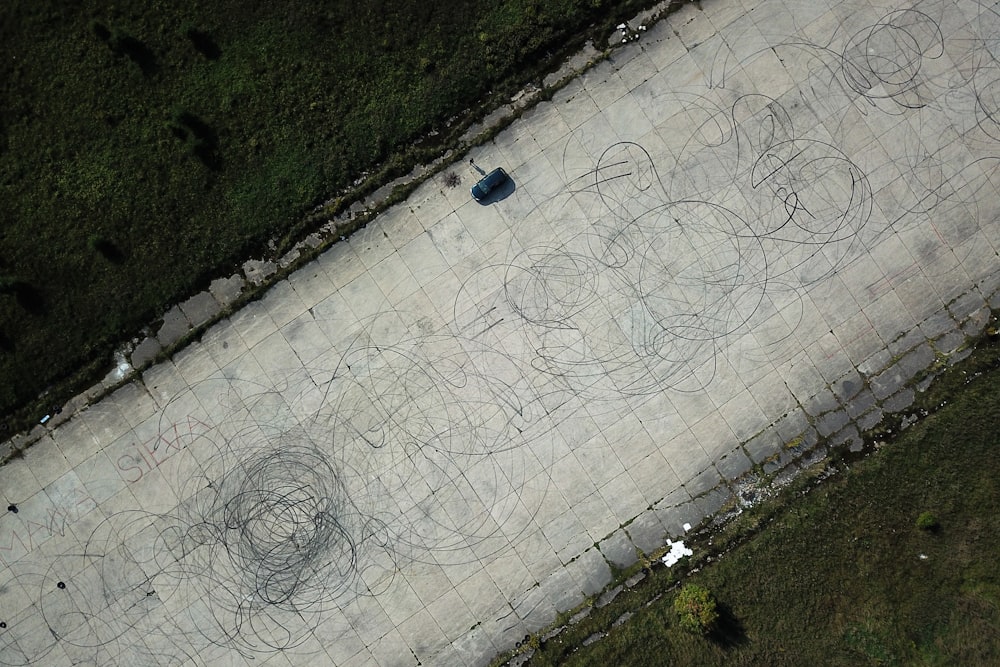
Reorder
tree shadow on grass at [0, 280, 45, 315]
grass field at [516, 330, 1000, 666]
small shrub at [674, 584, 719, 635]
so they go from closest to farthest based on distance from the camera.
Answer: small shrub at [674, 584, 719, 635], grass field at [516, 330, 1000, 666], tree shadow on grass at [0, 280, 45, 315]

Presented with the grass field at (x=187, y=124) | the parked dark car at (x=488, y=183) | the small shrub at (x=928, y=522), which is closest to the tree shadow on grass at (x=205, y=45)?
the grass field at (x=187, y=124)

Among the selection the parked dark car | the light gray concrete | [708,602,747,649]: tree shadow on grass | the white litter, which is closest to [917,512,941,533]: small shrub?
the light gray concrete

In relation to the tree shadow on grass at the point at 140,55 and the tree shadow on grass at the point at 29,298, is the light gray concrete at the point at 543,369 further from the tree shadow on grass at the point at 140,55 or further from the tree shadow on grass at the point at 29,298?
the tree shadow on grass at the point at 140,55

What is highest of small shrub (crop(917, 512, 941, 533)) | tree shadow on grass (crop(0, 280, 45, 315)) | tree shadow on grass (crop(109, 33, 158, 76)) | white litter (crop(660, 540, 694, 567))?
tree shadow on grass (crop(109, 33, 158, 76))

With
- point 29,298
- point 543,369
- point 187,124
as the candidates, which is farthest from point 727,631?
point 29,298

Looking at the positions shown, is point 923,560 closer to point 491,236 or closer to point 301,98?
point 491,236

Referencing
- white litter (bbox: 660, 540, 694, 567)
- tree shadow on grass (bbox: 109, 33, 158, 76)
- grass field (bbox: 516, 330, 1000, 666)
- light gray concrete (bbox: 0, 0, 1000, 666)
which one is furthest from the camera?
tree shadow on grass (bbox: 109, 33, 158, 76)

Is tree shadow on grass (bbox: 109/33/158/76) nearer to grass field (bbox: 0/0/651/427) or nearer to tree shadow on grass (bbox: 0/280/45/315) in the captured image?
grass field (bbox: 0/0/651/427)
